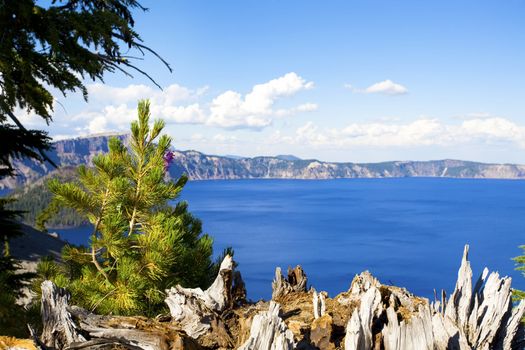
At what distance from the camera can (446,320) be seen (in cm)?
404

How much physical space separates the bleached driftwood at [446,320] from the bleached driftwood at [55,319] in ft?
9.02

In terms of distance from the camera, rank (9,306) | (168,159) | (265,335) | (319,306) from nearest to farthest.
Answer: (265,335) → (319,306) → (9,306) → (168,159)

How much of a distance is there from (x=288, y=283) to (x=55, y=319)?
280 cm

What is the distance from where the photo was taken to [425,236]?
433 ft

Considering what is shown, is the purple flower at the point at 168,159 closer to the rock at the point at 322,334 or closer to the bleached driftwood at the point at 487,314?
the rock at the point at 322,334

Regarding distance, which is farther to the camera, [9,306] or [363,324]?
[9,306]

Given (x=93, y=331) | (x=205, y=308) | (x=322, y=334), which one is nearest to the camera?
(x=322, y=334)

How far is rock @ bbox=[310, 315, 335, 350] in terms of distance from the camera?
13.3 feet

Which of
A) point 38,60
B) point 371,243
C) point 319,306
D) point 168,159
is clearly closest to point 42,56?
point 38,60

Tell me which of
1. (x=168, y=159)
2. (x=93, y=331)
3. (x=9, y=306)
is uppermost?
(x=168, y=159)

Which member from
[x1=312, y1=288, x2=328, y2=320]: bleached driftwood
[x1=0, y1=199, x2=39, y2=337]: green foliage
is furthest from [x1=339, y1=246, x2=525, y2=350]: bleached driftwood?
[x1=0, y1=199, x2=39, y2=337]: green foliage

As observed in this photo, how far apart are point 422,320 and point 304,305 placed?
1497 millimetres

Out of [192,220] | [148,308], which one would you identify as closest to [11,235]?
[148,308]

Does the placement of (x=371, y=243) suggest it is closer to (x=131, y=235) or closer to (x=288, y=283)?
(x=131, y=235)
